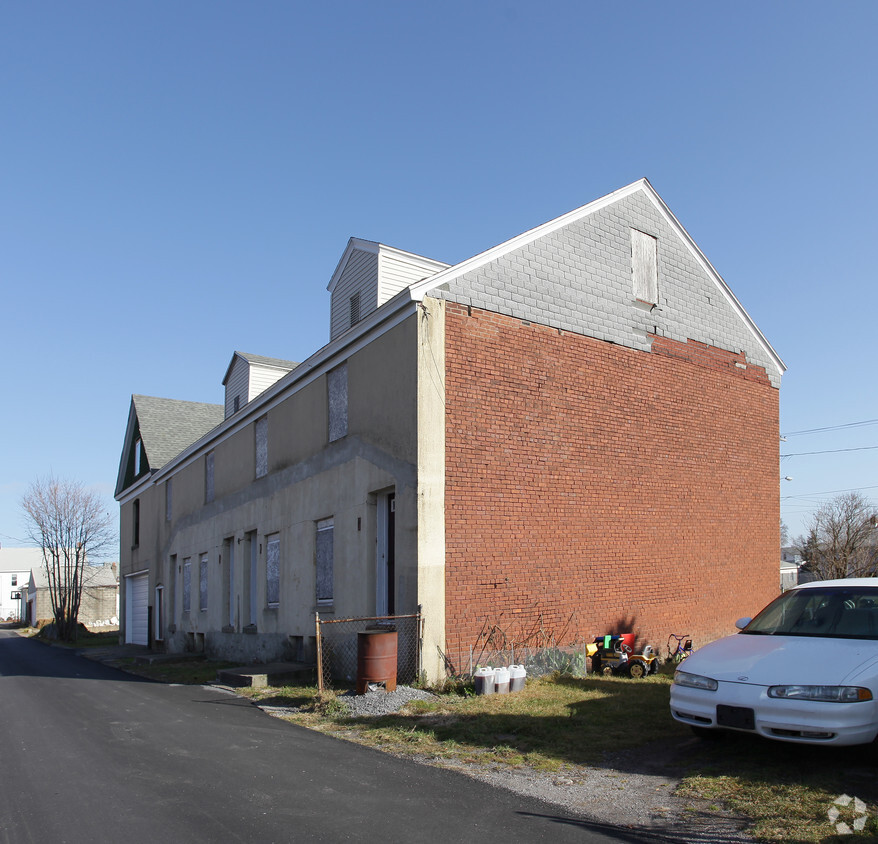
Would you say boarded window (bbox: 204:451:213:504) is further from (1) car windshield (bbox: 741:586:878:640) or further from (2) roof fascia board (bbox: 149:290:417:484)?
(1) car windshield (bbox: 741:586:878:640)

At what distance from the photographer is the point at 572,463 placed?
1387 centimetres

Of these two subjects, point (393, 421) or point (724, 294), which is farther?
point (724, 294)

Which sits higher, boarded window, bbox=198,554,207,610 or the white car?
the white car

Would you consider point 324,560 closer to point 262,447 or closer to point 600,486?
point 262,447

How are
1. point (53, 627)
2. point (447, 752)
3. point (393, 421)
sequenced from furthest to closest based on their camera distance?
point (53, 627)
point (393, 421)
point (447, 752)

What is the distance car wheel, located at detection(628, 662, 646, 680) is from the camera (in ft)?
41.3

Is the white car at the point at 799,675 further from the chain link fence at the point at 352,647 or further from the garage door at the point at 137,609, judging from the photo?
the garage door at the point at 137,609

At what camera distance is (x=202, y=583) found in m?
23.3

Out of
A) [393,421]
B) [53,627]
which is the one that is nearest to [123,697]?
[393,421]

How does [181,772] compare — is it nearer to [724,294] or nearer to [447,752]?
[447,752]

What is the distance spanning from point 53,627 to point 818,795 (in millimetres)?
48688

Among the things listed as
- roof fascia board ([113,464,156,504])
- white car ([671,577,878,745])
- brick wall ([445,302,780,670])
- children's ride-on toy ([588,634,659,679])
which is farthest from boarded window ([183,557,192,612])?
white car ([671,577,878,745])

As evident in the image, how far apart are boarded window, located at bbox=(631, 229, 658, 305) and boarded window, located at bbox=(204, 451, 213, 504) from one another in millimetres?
13367

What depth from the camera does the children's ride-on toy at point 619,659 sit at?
12.7 m
